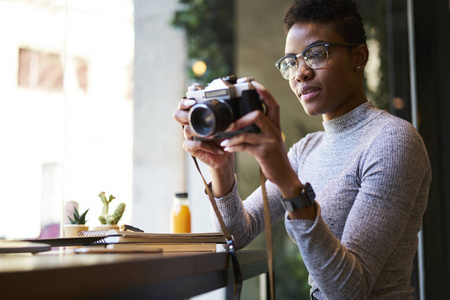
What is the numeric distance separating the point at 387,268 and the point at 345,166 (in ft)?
0.76

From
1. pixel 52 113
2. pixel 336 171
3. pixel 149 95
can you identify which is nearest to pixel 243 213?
pixel 336 171

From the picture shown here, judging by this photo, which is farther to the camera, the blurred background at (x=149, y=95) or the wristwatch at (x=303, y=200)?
the blurred background at (x=149, y=95)

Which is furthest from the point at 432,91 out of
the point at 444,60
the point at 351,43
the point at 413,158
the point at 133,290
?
the point at 133,290

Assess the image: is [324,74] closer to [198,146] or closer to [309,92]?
[309,92]

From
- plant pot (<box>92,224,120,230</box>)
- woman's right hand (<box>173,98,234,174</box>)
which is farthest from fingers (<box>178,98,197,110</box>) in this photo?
plant pot (<box>92,224,120,230</box>)

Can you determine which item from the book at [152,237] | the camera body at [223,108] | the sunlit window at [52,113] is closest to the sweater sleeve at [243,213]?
the book at [152,237]

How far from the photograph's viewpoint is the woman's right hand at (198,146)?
0.89 meters

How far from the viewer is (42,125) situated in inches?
59.5

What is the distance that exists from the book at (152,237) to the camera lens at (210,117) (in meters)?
0.20

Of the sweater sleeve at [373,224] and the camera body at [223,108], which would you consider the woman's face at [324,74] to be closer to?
the sweater sleeve at [373,224]

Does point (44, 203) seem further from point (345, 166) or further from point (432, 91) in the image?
point (432, 91)

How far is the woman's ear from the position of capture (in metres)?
1.10

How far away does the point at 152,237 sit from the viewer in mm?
844

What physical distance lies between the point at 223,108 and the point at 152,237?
263 mm
